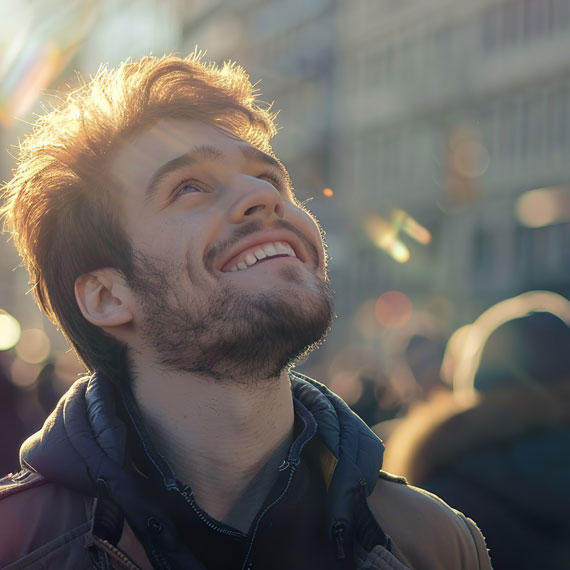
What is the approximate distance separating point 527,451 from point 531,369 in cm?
33

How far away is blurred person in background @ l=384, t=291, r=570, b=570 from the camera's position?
8.64ft

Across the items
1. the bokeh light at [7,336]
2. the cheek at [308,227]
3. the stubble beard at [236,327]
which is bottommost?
the bokeh light at [7,336]

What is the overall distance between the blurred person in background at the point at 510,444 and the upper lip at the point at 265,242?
812 mm

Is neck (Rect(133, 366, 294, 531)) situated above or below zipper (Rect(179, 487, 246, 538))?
above

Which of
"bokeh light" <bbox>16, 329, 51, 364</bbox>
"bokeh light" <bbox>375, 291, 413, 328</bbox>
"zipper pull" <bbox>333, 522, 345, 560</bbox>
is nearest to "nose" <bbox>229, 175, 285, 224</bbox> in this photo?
"zipper pull" <bbox>333, 522, 345, 560</bbox>

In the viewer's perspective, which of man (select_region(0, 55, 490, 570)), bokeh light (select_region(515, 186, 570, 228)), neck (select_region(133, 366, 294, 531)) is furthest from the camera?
bokeh light (select_region(515, 186, 570, 228))

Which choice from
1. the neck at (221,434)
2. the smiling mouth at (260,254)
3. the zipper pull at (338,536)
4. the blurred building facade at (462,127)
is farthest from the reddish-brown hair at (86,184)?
the blurred building facade at (462,127)

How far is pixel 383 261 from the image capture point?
118ft

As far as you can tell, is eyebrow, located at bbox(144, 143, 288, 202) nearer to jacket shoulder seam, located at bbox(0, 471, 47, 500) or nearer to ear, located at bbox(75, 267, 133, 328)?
ear, located at bbox(75, 267, 133, 328)

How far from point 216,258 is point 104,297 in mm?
517

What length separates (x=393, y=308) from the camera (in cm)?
3575

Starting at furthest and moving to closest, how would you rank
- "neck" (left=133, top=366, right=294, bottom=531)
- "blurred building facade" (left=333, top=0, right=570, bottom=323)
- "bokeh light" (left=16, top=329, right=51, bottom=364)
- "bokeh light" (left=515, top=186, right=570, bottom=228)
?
"blurred building facade" (left=333, top=0, right=570, bottom=323)
"bokeh light" (left=515, top=186, right=570, bottom=228)
"bokeh light" (left=16, top=329, right=51, bottom=364)
"neck" (left=133, top=366, right=294, bottom=531)

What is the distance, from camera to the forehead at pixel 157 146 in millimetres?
2961

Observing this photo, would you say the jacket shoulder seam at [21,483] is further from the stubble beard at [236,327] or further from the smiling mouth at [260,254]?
the smiling mouth at [260,254]
